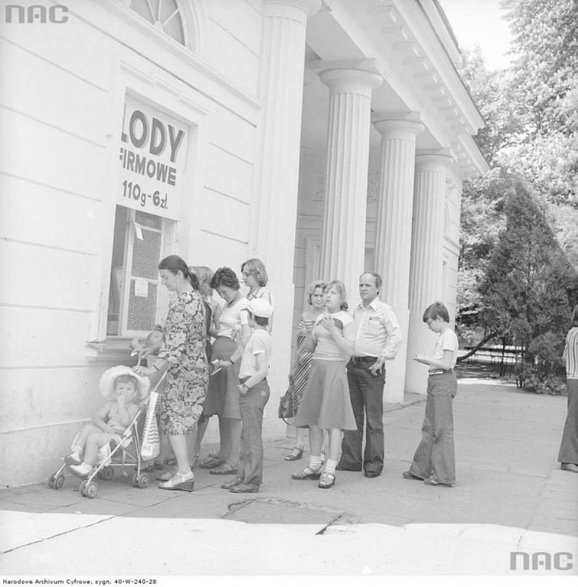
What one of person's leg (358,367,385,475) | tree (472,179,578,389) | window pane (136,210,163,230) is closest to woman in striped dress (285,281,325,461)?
person's leg (358,367,385,475)

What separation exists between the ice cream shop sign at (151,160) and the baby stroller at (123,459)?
6.05 ft

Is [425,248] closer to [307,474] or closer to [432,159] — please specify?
[432,159]

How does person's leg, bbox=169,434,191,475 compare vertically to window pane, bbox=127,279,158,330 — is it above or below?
below

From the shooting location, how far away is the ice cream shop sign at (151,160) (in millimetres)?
6559

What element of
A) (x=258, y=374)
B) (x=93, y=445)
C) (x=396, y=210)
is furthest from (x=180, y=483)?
(x=396, y=210)

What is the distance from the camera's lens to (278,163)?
28.0 ft

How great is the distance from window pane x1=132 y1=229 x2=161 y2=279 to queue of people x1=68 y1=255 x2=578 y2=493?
0.66 m

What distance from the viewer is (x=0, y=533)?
13.8 feet

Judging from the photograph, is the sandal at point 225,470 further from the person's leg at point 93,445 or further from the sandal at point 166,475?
the person's leg at point 93,445

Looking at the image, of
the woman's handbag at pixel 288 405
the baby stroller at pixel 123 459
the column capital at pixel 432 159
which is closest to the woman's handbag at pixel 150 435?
the baby stroller at pixel 123 459

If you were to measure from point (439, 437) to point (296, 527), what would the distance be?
2.17 meters

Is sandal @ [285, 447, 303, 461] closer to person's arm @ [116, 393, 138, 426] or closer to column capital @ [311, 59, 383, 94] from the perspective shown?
person's arm @ [116, 393, 138, 426]

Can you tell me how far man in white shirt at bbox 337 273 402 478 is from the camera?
6746 millimetres

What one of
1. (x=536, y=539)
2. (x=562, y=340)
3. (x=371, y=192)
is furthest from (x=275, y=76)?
(x=562, y=340)
